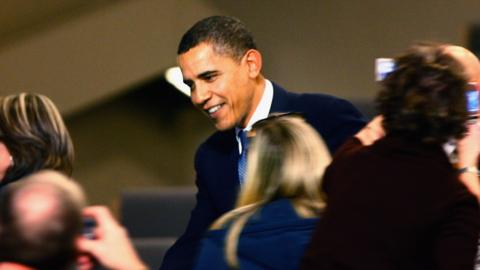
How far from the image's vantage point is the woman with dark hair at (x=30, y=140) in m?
2.91

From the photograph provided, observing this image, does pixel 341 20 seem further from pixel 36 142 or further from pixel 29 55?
pixel 36 142

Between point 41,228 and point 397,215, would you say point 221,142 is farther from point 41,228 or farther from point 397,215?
point 41,228

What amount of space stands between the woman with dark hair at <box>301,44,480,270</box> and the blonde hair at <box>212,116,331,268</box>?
4 cm

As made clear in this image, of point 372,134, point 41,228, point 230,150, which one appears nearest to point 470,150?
point 372,134

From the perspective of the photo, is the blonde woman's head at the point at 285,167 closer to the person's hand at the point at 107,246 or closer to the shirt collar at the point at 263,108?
the person's hand at the point at 107,246

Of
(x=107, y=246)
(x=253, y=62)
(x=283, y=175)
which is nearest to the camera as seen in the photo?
(x=107, y=246)

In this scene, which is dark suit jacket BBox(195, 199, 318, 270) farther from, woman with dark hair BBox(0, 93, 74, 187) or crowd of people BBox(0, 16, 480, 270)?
woman with dark hair BBox(0, 93, 74, 187)

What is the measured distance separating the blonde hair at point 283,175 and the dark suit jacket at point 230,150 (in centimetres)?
53

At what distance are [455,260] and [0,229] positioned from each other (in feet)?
2.89

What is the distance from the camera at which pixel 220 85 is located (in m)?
3.28

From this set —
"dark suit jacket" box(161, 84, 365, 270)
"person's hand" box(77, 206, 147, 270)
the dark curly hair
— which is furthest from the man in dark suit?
"person's hand" box(77, 206, 147, 270)

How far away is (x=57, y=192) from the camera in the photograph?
1.90m

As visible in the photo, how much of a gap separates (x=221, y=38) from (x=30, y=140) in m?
0.71

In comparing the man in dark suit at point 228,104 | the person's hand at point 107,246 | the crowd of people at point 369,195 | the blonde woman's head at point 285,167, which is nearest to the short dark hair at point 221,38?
the man in dark suit at point 228,104
